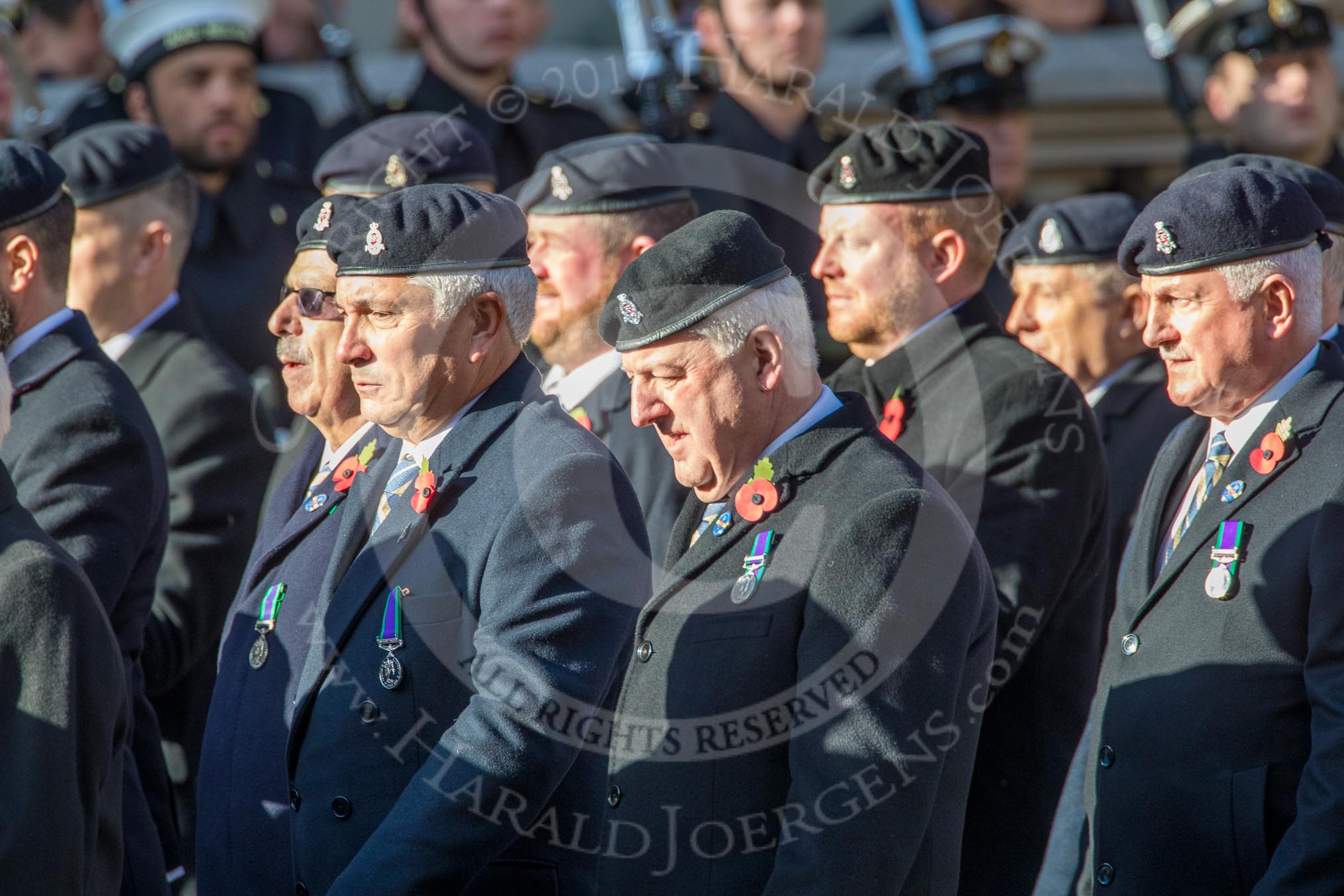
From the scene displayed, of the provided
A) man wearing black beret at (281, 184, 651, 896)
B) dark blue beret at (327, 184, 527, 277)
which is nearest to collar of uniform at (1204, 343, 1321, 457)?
man wearing black beret at (281, 184, 651, 896)

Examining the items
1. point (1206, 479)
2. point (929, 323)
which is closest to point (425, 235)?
point (929, 323)

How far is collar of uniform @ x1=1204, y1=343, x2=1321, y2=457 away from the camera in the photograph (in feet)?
9.57

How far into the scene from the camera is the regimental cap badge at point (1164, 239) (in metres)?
2.96

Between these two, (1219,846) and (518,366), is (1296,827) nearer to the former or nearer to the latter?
(1219,846)

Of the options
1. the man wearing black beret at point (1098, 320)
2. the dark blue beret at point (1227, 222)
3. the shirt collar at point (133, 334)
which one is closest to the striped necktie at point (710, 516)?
the dark blue beret at point (1227, 222)

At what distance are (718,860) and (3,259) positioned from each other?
204cm

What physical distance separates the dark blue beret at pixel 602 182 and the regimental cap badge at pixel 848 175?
21.9 inches

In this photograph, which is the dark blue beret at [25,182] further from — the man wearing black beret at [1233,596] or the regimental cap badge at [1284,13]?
the regimental cap badge at [1284,13]

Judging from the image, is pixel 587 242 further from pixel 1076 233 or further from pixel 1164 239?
A: pixel 1164 239

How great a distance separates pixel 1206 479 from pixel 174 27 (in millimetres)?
3935

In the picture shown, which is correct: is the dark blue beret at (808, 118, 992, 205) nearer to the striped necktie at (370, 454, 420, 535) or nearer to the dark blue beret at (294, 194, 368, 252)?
the dark blue beret at (294, 194, 368, 252)

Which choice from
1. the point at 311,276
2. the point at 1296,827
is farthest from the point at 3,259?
the point at 1296,827

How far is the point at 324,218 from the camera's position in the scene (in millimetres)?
3518

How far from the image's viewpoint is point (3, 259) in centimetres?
363
